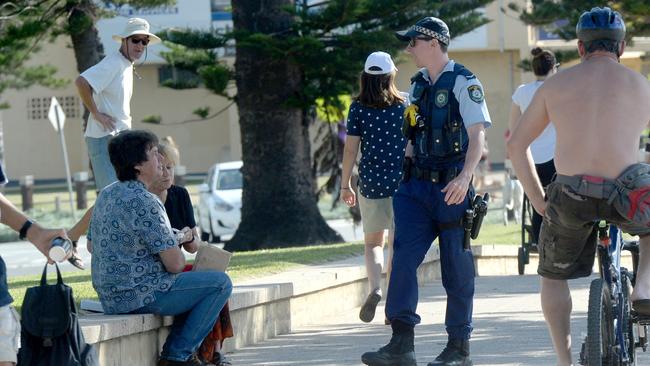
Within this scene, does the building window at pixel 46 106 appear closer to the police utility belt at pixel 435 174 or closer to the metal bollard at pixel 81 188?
the metal bollard at pixel 81 188

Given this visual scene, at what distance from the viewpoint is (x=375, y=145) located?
9.36m

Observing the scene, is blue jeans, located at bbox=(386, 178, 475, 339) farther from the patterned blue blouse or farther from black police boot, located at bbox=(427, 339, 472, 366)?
the patterned blue blouse

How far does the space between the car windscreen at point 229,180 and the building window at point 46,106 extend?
972 inches

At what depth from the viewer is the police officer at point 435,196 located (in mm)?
7531

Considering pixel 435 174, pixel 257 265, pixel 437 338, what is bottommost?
pixel 257 265

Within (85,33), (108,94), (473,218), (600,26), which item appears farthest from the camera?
(85,33)

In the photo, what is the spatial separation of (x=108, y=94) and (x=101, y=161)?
478mm

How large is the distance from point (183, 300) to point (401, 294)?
1.21 m

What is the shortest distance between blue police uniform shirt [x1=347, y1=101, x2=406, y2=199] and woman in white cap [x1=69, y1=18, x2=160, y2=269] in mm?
1715

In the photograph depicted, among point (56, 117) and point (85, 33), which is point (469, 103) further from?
point (56, 117)

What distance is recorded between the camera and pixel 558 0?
70.6 ft

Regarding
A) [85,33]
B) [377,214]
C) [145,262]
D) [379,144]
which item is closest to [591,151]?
[145,262]

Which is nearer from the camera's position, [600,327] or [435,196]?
[600,327]

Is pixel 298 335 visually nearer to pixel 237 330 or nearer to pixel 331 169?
pixel 237 330
